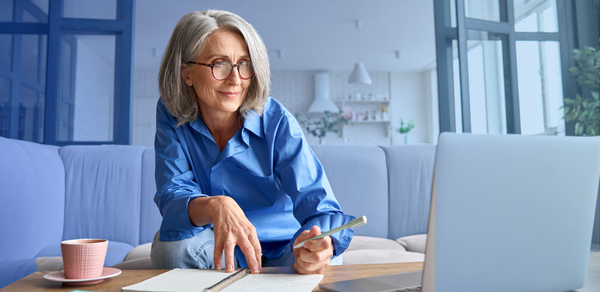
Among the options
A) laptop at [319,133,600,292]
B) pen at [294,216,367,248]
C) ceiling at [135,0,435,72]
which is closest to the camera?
laptop at [319,133,600,292]

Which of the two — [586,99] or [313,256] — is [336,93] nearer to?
[586,99]

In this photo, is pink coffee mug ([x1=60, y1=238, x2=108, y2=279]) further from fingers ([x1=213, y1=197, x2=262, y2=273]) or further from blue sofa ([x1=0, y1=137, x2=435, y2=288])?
blue sofa ([x1=0, y1=137, x2=435, y2=288])

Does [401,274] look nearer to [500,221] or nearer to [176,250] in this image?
[500,221]

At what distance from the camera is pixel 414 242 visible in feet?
6.32

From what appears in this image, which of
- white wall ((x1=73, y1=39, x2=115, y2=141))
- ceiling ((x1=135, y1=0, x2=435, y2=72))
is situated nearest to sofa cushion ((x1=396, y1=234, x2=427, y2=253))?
white wall ((x1=73, y1=39, x2=115, y2=141))

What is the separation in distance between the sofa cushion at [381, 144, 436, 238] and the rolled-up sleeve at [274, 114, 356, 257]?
4.03 feet

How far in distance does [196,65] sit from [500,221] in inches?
32.2

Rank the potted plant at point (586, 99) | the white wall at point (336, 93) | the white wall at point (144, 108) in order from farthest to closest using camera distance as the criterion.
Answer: the white wall at point (336, 93)
the white wall at point (144, 108)
the potted plant at point (586, 99)

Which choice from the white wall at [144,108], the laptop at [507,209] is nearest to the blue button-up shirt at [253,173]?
the laptop at [507,209]

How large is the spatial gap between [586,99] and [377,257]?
175cm

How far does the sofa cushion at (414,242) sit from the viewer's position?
1.88m

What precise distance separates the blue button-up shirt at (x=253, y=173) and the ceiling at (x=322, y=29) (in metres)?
4.66

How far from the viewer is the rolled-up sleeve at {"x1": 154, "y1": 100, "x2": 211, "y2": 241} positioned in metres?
0.95

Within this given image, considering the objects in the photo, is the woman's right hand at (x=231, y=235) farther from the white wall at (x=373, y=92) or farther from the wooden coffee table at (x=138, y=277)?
the white wall at (x=373, y=92)
